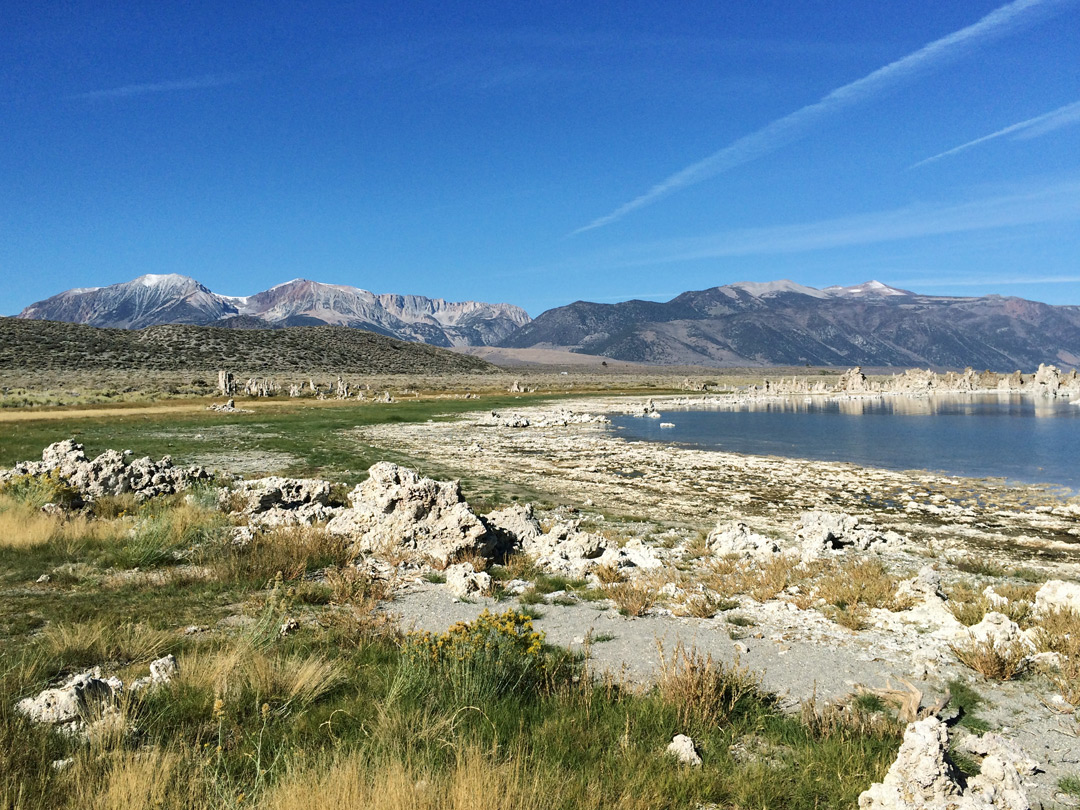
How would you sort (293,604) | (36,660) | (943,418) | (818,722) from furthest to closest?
(943,418) → (293,604) → (36,660) → (818,722)

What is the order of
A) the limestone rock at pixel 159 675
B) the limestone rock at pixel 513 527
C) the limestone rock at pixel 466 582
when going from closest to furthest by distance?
the limestone rock at pixel 159 675
the limestone rock at pixel 466 582
the limestone rock at pixel 513 527

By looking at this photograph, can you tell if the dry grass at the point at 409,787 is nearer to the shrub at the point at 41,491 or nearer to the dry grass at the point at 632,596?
the dry grass at the point at 632,596

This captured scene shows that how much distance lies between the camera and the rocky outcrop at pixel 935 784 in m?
3.68

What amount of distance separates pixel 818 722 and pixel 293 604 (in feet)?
22.2

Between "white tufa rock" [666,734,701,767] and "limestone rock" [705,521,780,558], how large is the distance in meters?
7.53

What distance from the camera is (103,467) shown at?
50.2ft

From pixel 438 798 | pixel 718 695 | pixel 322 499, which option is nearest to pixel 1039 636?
pixel 718 695

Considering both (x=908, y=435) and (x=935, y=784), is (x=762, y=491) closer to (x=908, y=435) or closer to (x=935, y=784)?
(x=935, y=784)

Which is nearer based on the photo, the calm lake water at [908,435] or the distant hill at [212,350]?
the calm lake water at [908,435]

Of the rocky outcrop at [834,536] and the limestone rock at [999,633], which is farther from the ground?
the limestone rock at [999,633]

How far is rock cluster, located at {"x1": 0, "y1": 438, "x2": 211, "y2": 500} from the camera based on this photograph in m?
15.0

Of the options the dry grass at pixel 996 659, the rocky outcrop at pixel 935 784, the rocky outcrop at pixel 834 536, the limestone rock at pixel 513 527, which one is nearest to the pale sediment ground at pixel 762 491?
Result: the rocky outcrop at pixel 834 536

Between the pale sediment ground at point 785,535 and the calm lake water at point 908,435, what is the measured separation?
142 inches

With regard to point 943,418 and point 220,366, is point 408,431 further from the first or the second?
point 220,366
